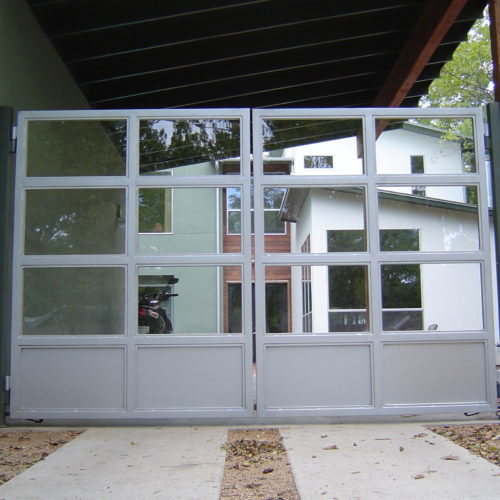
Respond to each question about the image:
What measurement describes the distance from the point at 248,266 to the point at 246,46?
110 inches

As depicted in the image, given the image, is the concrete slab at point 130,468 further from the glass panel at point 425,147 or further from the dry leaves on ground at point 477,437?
the glass panel at point 425,147

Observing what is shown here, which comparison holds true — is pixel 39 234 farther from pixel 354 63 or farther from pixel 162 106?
pixel 354 63

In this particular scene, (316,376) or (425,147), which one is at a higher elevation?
(425,147)

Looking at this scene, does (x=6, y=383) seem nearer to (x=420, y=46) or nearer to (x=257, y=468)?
(x=257, y=468)

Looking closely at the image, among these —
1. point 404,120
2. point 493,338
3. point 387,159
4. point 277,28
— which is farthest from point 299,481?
point 277,28

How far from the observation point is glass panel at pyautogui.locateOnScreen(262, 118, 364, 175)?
5469 millimetres

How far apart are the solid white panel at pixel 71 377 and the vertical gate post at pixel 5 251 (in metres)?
0.15

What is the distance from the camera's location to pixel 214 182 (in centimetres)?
539

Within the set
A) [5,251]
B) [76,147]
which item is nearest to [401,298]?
[76,147]

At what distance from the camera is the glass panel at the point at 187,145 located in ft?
17.9

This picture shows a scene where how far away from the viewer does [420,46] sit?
6273 millimetres

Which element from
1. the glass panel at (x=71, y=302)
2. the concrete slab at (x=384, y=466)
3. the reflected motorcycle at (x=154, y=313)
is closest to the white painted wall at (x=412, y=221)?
the concrete slab at (x=384, y=466)

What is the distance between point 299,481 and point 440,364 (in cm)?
224

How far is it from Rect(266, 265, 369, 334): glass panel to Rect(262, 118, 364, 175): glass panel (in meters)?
0.91
